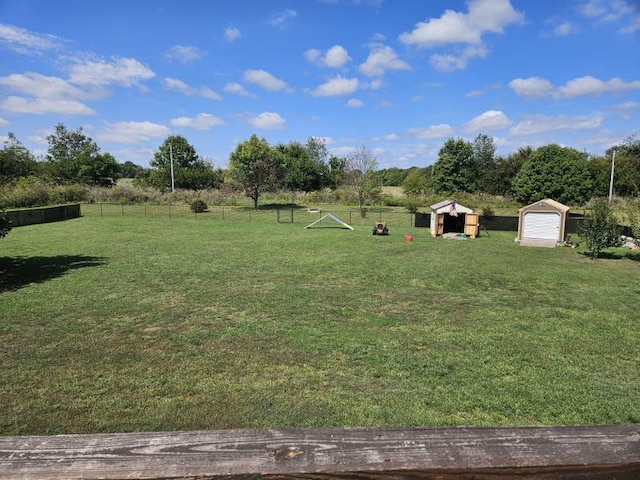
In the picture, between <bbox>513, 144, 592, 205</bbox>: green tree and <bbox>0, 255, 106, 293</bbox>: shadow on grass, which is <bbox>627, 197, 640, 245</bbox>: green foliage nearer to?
<bbox>0, 255, 106, 293</bbox>: shadow on grass

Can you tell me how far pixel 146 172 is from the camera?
64.5m

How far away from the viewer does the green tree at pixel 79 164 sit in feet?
188

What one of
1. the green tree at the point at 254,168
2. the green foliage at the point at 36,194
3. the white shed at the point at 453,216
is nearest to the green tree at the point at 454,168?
the green tree at the point at 254,168

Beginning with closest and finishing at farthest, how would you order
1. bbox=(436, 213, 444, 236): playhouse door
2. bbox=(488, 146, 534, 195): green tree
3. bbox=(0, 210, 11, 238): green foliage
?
bbox=(0, 210, 11, 238): green foliage, bbox=(436, 213, 444, 236): playhouse door, bbox=(488, 146, 534, 195): green tree

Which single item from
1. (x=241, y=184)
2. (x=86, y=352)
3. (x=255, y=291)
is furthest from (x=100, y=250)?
(x=241, y=184)

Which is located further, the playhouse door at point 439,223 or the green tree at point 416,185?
the green tree at point 416,185

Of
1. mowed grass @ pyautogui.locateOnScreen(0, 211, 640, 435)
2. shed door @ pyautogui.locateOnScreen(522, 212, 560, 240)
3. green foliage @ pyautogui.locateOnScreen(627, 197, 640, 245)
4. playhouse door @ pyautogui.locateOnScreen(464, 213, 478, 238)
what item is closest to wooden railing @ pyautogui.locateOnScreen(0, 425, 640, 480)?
mowed grass @ pyautogui.locateOnScreen(0, 211, 640, 435)

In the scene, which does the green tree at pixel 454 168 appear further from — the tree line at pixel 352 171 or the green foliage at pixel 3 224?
the green foliage at pixel 3 224

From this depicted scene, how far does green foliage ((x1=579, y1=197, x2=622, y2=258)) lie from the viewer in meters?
17.8

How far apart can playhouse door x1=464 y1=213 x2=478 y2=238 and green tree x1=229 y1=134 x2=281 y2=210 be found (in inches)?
923

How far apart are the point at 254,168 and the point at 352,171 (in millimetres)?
10432

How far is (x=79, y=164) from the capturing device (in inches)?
2296

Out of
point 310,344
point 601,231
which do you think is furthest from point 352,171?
point 310,344

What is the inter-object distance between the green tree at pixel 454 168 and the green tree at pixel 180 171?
106 ft
